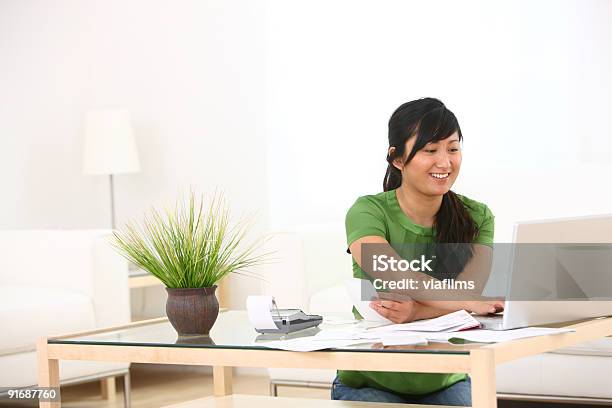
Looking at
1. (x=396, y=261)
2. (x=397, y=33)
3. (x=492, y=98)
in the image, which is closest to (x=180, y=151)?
(x=397, y=33)

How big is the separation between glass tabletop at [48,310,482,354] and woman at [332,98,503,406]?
0.64 feet

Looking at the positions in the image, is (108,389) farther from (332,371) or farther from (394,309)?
(394,309)

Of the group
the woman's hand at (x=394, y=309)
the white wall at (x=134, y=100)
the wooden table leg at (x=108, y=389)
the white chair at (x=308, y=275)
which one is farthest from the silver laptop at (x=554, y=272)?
the white wall at (x=134, y=100)

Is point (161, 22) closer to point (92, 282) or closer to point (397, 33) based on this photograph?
point (397, 33)

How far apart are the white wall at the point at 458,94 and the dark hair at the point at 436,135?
4.97 ft

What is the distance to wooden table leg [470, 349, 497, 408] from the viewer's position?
1699mm

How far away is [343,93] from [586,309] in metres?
3.07

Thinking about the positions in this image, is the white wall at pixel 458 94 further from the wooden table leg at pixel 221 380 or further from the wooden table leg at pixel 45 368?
the wooden table leg at pixel 45 368

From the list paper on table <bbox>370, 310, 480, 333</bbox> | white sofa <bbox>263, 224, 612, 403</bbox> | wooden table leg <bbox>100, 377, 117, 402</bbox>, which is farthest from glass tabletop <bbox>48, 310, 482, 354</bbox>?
wooden table leg <bbox>100, 377, 117, 402</bbox>

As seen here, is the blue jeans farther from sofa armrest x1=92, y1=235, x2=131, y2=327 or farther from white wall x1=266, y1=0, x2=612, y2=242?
sofa armrest x1=92, y1=235, x2=131, y2=327

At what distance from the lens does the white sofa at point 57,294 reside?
3.99 meters

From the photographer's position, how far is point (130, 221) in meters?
5.52

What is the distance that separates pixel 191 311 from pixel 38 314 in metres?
1.93

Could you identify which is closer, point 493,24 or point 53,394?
point 53,394
